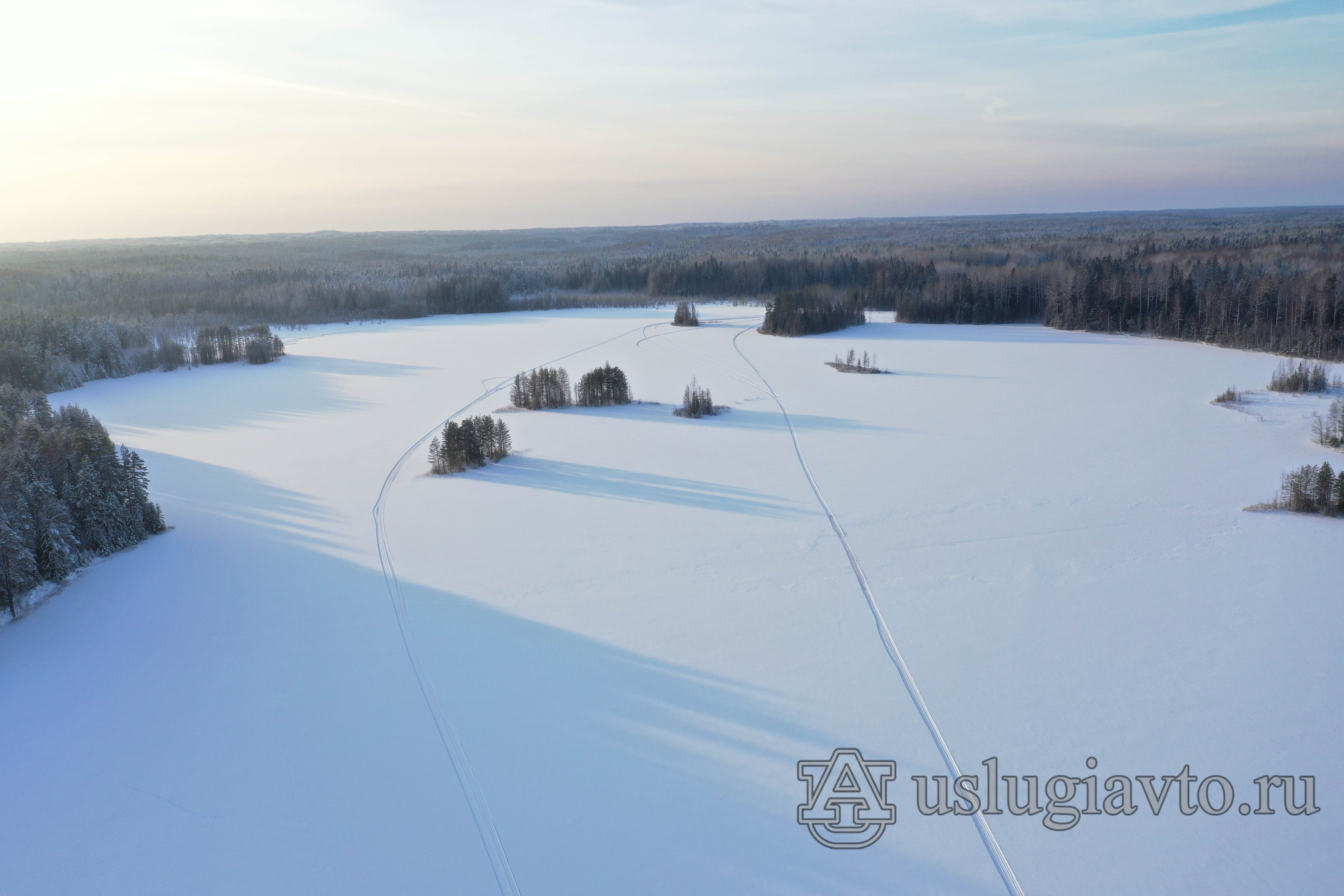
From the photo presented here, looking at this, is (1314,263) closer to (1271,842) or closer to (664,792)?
(1271,842)

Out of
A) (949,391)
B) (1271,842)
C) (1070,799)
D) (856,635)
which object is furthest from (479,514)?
(949,391)

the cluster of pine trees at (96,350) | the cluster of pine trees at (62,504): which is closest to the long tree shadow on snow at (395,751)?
the cluster of pine trees at (62,504)

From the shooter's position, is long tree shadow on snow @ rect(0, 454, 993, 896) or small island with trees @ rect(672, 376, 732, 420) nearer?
long tree shadow on snow @ rect(0, 454, 993, 896)

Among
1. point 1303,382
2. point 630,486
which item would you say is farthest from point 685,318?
point 630,486

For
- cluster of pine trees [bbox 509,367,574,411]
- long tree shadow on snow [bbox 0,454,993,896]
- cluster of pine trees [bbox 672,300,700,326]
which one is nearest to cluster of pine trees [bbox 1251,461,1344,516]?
long tree shadow on snow [bbox 0,454,993,896]

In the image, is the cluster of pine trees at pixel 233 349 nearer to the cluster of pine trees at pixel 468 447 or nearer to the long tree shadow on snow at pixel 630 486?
the cluster of pine trees at pixel 468 447

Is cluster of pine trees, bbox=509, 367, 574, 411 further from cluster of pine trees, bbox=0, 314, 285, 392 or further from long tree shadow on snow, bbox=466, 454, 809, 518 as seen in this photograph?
cluster of pine trees, bbox=0, 314, 285, 392
